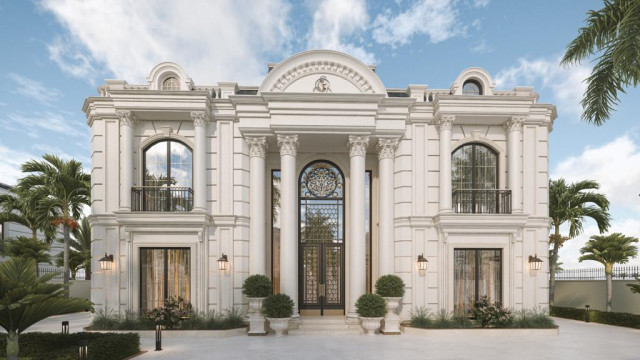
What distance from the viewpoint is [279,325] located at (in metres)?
12.5

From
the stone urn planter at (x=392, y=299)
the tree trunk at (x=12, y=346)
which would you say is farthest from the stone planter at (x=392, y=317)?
the tree trunk at (x=12, y=346)

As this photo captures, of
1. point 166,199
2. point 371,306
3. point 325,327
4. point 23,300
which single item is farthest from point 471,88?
point 23,300

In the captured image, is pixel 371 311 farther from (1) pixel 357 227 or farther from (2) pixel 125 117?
(2) pixel 125 117

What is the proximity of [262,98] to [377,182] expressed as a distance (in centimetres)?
552

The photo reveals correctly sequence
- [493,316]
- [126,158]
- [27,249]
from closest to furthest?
1. [493,316]
2. [126,158]
3. [27,249]

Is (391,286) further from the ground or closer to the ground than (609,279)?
further from the ground

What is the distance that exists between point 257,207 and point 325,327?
4.71m

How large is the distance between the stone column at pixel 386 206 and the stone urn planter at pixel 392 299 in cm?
61

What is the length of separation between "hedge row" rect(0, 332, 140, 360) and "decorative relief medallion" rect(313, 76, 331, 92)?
30.8 ft

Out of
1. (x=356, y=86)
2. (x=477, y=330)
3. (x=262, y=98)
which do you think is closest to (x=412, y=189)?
(x=356, y=86)

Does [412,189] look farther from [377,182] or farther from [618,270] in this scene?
[618,270]

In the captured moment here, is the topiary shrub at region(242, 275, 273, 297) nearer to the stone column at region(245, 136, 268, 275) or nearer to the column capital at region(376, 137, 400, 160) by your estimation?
the stone column at region(245, 136, 268, 275)

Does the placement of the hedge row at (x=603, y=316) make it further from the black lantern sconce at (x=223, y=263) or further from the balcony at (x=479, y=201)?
the black lantern sconce at (x=223, y=263)

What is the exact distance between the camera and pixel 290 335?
41.4 ft
